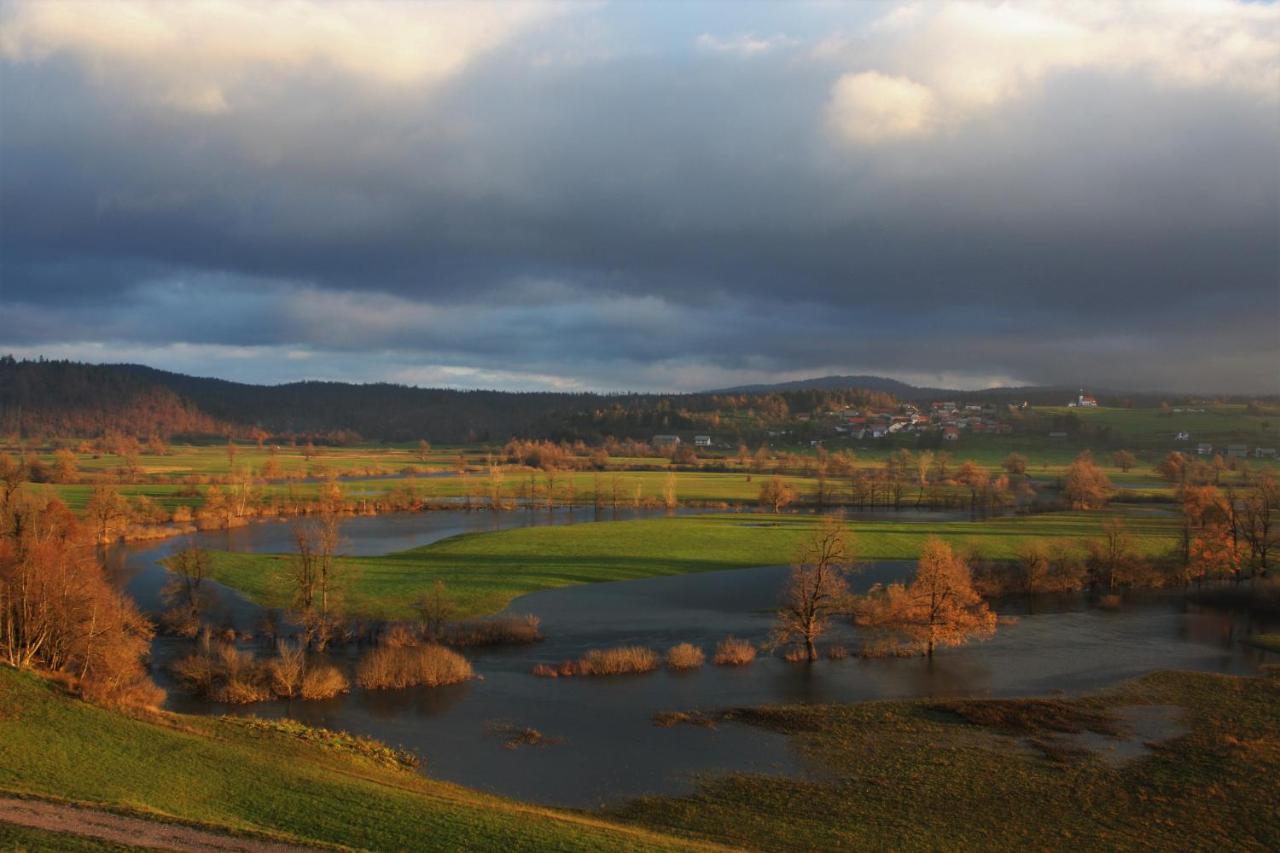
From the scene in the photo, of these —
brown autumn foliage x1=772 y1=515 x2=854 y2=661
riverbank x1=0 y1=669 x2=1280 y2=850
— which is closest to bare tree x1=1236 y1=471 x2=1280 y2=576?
riverbank x1=0 y1=669 x2=1280 y2=850

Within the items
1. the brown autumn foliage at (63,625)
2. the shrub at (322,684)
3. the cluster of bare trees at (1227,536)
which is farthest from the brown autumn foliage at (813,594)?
the cluster of bare trees at (1227,536)

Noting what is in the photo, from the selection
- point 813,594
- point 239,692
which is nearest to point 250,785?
point 239,692

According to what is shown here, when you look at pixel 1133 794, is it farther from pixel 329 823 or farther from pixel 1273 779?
pixel 329 823

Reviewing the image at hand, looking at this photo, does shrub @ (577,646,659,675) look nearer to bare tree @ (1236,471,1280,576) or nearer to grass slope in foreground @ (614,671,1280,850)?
grass slope in foreground @ (614,671,1280,850)

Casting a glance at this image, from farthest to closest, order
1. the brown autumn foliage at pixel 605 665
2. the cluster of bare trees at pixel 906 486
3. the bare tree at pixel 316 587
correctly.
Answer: the cluster of bare trees at pixel 906 486 < the bare tree at pixel 316 587 < the brown autumn foliage at pixel 605 665

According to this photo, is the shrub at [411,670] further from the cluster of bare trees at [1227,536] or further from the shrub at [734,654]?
the cluster of bare trees at [1227,536]
